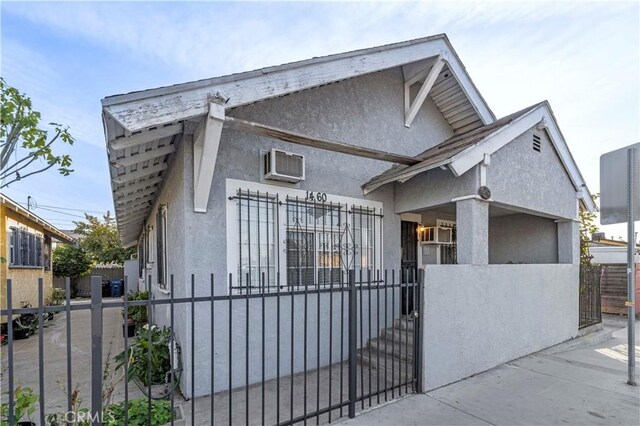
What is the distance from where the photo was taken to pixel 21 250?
38.0ft

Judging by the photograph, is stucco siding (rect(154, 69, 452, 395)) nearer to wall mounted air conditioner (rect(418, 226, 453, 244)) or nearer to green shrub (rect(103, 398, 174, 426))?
green shrub (rect(103, 398, 174, 426))

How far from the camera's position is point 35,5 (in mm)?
5461

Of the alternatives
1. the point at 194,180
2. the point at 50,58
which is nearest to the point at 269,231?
the point at 194,180

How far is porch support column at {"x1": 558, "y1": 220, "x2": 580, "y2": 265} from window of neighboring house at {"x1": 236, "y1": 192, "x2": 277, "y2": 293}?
706cm

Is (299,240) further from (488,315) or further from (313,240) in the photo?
(488,315)

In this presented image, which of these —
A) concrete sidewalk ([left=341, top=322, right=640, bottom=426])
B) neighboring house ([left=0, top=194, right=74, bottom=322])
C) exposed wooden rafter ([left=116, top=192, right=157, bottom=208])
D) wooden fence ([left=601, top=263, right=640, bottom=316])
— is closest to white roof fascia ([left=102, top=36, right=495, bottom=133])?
concrete sidewalk ([left=341, top=322, right=640, bottom=426])

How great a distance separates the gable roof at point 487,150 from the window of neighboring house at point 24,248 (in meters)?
11.6

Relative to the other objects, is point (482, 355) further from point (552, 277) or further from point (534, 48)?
point (534, 48)

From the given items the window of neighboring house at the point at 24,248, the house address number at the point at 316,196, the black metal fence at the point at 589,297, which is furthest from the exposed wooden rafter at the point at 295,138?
the window of neighboring house at the point at 24,248

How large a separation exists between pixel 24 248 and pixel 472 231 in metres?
14.6

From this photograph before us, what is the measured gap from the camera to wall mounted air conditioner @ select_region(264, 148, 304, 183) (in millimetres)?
5316

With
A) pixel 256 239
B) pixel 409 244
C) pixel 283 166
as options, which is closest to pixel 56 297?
pixel 256 239

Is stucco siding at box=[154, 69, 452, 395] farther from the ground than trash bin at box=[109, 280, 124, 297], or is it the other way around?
stucco siding at box=[154, 69, 452, 395]

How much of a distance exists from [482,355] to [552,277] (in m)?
2.96
